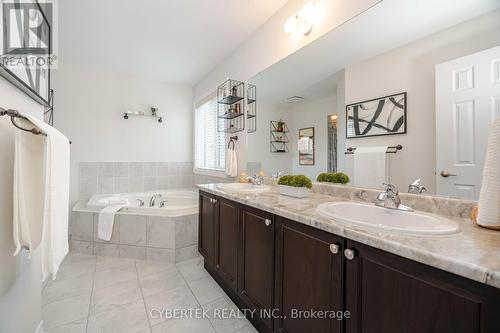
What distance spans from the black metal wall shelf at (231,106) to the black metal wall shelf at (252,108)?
0.42 ft

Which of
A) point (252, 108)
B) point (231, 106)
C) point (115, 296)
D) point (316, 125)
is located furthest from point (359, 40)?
point (115, 296)

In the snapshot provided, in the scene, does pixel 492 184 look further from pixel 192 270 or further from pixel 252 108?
pixel 192 270

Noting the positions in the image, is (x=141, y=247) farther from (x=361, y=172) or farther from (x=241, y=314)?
(x=361, y=172)

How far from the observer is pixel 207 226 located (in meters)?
2.06

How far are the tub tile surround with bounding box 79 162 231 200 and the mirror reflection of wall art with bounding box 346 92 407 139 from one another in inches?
72.7

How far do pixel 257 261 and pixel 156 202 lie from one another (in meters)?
2.65

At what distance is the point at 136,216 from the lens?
8.11 ft

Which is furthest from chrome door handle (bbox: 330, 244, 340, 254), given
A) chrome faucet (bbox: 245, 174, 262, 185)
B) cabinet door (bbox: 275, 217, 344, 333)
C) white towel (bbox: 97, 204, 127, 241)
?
white towel (bbox: 97, 204, 127, 241)

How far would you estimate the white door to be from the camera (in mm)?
910

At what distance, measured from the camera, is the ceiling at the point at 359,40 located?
1.02 meters

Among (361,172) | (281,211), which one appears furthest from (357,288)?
(361,172)

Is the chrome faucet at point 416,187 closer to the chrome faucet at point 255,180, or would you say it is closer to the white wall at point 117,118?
the chrome faucet at point 255,180

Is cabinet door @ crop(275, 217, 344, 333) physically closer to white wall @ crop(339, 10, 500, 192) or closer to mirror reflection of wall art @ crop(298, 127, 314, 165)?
white wall @ crop(339, 10, 500, 192)

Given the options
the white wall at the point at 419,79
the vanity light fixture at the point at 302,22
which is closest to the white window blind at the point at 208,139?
the vanity light fixture at the point at 302,22
